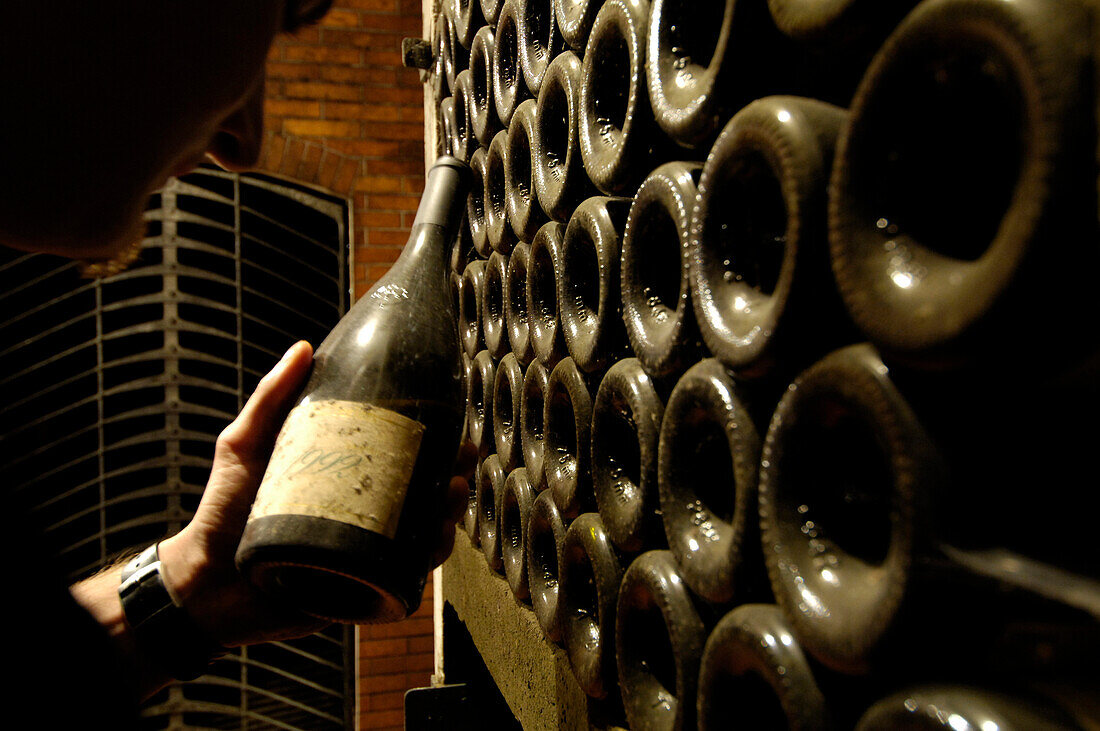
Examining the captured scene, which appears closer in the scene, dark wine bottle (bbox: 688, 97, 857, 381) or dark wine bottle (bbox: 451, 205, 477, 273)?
dark wine bottle (bbox: 688, 97, 857, 381)

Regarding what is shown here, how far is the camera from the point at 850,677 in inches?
15.4

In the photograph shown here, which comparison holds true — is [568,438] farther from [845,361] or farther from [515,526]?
[845,361]

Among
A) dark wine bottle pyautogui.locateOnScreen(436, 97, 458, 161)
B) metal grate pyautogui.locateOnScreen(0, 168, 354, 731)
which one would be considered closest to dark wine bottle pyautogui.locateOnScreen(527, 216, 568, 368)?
dark wine bottle pyautogui.locateOnScreen(436, 97, 458, 161)

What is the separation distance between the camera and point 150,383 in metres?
2.88

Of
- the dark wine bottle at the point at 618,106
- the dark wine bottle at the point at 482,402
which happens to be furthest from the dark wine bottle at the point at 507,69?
the dark wine bottle at the point at 482,402

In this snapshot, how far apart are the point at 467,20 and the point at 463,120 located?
207mm

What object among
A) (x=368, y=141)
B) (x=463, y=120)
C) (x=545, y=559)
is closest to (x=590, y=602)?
(x=545, y=559)

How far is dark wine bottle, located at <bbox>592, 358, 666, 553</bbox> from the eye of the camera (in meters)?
0.62

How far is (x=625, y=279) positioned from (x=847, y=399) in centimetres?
32

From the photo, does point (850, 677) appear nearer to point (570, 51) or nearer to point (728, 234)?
point (728, 234)

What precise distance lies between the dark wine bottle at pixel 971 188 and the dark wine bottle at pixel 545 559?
63 cm

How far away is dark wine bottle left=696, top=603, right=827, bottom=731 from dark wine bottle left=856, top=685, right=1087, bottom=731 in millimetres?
64

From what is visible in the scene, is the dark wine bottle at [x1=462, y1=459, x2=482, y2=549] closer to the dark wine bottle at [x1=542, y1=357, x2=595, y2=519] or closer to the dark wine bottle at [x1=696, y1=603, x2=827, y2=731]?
the dark wine bottle at [x1=542, y1=357, x2=595, y2=519]

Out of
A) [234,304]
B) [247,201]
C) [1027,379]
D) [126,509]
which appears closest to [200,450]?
[126,509]
